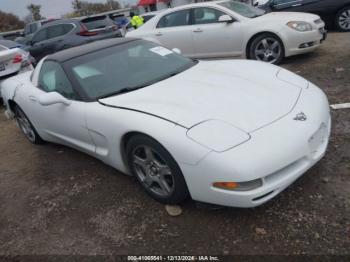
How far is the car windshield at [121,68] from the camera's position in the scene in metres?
3.61

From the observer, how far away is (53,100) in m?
3.57

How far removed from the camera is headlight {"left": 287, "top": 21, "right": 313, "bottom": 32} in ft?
22.2

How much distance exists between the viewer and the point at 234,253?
254 centimetres

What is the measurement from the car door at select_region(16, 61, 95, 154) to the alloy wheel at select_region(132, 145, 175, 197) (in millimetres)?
666

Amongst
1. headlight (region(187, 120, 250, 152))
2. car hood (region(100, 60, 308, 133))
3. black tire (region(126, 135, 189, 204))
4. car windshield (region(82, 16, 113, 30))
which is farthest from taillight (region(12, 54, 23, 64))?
headlight (region(187, 120, 250, 152))

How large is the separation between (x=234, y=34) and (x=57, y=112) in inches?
172

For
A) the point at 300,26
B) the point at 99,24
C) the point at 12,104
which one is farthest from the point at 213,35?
the point at 99,24

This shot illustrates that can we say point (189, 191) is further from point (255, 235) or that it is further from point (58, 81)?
point (58, 81)

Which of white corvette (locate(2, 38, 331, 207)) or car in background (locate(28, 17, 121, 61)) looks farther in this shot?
car in background (locate(28, 17, 121, 61))

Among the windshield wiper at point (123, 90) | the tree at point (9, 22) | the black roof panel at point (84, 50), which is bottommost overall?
the tree at point (9, 22)

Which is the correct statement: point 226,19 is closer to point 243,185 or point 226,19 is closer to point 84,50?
point 84,50

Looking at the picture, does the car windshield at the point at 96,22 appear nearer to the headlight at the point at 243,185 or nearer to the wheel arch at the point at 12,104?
the wheel arch at the point at 12,104

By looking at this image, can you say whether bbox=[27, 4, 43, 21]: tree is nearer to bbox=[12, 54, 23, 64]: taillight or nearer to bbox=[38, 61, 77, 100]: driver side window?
bbox=[12, 54, 23, 64]: taillight

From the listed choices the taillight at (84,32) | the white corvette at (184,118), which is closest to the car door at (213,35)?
the white corvette at (184,118)
